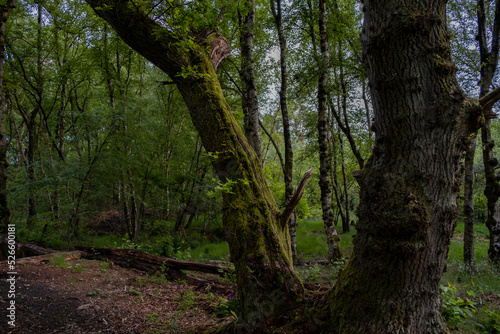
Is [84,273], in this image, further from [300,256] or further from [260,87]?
[260,87]

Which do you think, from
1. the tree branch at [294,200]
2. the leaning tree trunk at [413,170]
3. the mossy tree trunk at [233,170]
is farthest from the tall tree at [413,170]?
the tree branch at [294,200]

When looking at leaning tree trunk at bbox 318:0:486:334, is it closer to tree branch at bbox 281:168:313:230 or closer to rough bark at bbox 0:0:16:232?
tree branch at bbox 281:168:313:230

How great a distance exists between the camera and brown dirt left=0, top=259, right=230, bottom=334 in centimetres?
342

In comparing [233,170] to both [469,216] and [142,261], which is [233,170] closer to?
[142,261]

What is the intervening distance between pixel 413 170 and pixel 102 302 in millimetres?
4524

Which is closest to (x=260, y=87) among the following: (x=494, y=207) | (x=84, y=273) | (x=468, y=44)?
(x=468, y=44)

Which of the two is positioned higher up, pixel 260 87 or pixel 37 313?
pixel 260 87

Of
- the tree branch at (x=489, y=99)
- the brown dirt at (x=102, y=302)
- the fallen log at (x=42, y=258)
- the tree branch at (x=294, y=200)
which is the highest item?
the tree branch at (x=489, y=99)

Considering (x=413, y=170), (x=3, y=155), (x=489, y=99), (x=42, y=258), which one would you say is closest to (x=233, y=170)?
(x=413, y=170)

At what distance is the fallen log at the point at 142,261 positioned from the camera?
5582 mm

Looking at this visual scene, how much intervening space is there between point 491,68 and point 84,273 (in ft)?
34.1

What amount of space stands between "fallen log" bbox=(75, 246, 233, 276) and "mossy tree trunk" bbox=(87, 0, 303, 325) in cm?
286

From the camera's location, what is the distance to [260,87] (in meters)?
13.5

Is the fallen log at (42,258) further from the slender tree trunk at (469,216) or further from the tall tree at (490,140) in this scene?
the tall tree at (490,140)
